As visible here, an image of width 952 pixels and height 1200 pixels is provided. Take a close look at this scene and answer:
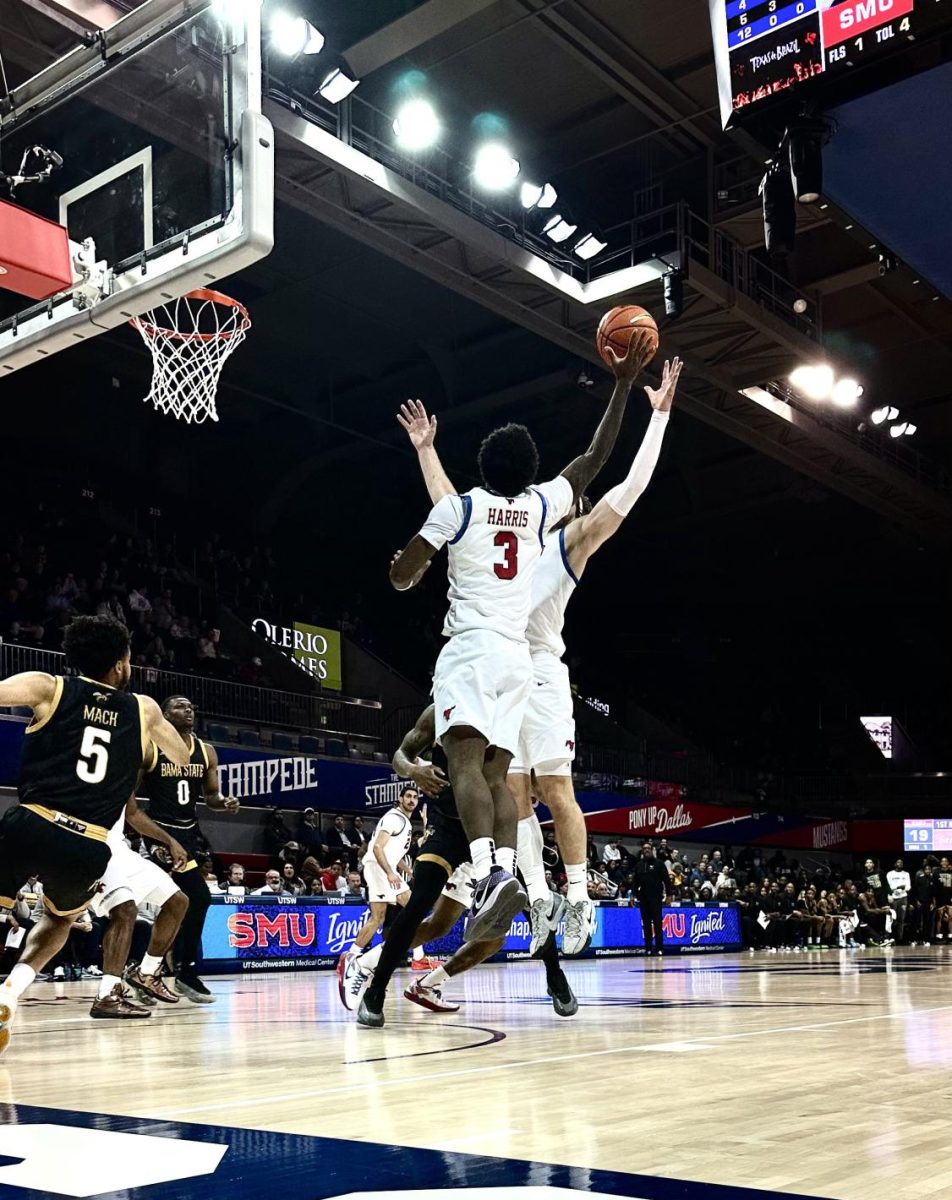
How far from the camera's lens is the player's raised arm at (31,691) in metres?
4.65

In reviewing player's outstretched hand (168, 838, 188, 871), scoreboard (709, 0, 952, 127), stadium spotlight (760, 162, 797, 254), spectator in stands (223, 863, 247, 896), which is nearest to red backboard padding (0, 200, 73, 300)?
player's outstretched hand (168, 838, 188, 871)

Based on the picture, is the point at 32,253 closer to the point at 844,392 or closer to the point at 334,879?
the point at 334,879

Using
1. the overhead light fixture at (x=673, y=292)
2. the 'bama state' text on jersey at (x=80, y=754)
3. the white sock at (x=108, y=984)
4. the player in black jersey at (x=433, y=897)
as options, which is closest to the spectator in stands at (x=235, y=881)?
the white sock at (x=108, y=984)

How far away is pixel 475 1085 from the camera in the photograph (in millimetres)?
3781

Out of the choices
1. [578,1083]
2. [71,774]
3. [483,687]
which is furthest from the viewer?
[483,687]

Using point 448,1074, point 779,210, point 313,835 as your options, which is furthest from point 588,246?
point 448,1074

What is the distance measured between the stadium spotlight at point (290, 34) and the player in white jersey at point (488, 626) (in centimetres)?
996

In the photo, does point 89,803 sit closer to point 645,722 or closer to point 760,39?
point 760,39

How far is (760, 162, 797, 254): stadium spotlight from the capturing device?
11.1 meters

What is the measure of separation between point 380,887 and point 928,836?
92.6 feet

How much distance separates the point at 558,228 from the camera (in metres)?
18.2

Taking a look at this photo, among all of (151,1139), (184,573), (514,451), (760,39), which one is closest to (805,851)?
(184,573)

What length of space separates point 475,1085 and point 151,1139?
1.16m

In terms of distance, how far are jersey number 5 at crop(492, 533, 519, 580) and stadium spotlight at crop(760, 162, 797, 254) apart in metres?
6.89
